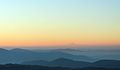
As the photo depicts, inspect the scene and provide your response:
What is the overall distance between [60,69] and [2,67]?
25.0 meters

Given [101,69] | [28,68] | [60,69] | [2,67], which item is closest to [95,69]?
[101,69]

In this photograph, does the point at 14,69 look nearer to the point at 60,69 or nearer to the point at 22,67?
the point at 22,67

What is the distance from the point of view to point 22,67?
17500cm

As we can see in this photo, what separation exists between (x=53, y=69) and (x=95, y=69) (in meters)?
18.2

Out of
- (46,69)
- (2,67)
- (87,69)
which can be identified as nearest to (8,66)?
(2,67)

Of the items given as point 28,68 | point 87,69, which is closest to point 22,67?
point 28,68

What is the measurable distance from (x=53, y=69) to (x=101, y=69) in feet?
67.8

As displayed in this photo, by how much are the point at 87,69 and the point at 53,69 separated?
15.0 m

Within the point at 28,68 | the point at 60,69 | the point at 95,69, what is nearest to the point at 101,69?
the point at 95,69

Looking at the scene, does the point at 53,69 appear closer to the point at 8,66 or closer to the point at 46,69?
the point at 46,69

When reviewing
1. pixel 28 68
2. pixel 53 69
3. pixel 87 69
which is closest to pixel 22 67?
pixel 28 68

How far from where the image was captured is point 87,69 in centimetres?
17550

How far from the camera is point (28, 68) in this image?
174500 mm

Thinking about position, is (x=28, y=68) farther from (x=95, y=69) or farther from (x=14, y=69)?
(x=95, y=69)
